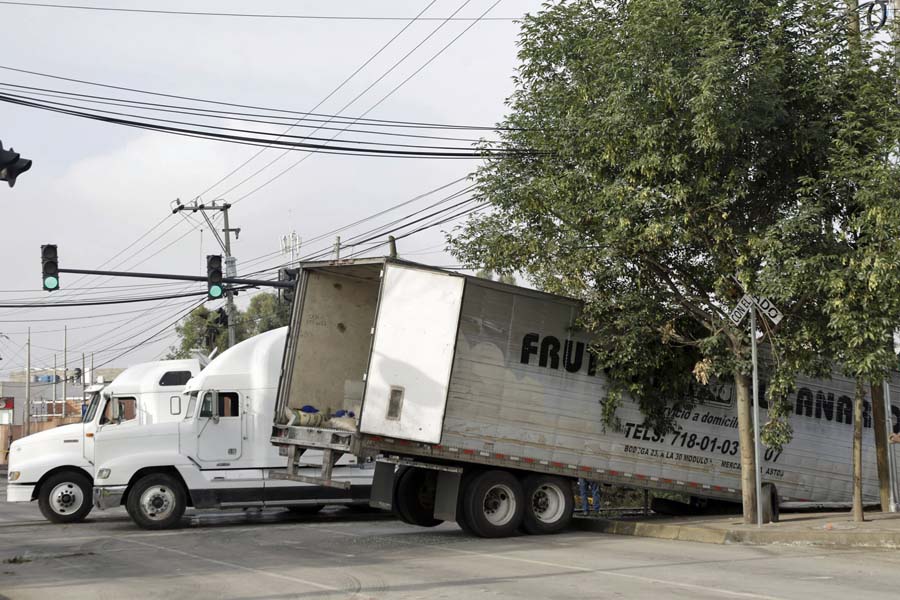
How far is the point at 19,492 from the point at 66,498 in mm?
896

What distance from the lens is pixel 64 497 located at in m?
21.2

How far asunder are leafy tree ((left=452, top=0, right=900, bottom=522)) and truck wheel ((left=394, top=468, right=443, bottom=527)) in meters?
3.41

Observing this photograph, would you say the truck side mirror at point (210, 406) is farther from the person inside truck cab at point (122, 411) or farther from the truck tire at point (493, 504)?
the truck tire at point (493, 504)

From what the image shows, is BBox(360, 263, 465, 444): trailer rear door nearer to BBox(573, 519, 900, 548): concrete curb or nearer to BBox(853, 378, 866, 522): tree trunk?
BBox(573, 519, 900, 548): concrete curb

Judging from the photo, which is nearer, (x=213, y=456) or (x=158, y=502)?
(x=158, y=502)

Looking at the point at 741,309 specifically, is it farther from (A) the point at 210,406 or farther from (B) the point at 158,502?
(B) the point at 158,502

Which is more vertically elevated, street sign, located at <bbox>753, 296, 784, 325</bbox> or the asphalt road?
street sign, located at <bbox>753, 296, 784, 325</bbox>

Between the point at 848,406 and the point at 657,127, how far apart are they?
24.9 feet

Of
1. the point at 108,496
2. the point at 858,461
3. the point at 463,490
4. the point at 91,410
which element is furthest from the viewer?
the point at 91,410

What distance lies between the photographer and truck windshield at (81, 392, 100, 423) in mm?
21656

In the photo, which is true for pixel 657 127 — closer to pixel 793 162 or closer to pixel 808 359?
pixel 793 162

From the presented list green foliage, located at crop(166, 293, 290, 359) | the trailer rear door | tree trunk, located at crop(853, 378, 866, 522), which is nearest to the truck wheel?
the trailer rear door

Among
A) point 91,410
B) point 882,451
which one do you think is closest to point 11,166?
point 91,410

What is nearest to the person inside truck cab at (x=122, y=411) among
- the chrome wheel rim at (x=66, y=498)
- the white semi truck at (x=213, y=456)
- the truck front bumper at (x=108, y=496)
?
the white semi truck at (x=213, y=456)
